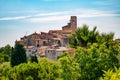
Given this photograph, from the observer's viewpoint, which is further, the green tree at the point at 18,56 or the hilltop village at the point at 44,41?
the hilltop village at the point at 44,41

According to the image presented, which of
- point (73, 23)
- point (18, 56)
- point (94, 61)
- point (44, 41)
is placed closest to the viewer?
point (94, 61)

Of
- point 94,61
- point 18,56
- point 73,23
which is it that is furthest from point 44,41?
point 94,61

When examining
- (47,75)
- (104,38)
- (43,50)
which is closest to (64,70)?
(104,38)

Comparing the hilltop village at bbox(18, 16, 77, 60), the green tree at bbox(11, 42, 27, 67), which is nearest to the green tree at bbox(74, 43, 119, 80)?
the green tree at bbox(11, 42, 27, 67)

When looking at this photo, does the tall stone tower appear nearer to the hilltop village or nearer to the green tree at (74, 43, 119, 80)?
the hilltop village

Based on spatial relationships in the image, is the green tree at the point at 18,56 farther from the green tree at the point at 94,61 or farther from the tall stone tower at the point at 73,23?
the tall stone tower at the point at 73,23

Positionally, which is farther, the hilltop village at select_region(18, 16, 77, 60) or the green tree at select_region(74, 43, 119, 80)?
the hilltop village at select_region(18, 16, 77, 60)

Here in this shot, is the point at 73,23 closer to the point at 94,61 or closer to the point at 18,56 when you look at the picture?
the point at 18,56

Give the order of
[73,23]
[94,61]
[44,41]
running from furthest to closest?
[73,23], [44,41], [94,61]

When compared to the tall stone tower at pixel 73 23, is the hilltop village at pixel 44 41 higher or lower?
lower

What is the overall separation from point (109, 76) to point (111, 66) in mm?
5205

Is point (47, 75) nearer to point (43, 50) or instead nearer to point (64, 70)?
point (64, 70)

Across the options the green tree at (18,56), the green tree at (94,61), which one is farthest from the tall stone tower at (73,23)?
the green tree at (94,61)

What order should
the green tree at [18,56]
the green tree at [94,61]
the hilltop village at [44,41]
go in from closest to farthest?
1. the green tree at [94,61]
2. the green tree at [18,56]
3. the hilltop village at [44,41]
